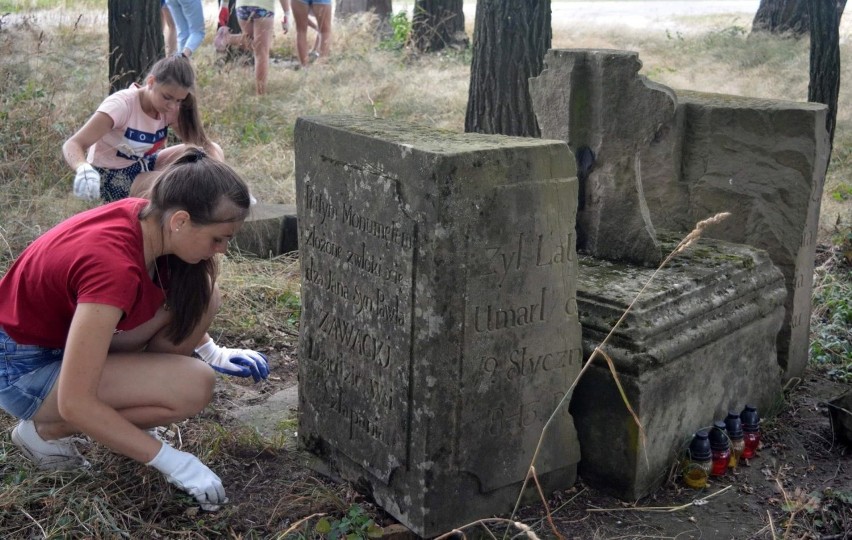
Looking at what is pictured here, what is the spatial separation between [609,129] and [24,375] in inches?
85.8

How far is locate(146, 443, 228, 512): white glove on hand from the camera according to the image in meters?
2.76

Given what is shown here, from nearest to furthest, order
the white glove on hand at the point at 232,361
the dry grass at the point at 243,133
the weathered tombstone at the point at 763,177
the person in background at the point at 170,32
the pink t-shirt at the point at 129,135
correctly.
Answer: the dry grass at the point at 243,133 → the white glove on hand at the point at 232,361 → the weathered tombstone at the point at 763,177 → the pink t-shirt at the point at 129,135 → the person in background at the point at 170,32

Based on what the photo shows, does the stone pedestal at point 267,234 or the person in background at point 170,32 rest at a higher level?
the person in background at point 170,32

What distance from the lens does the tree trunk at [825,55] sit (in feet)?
19.3

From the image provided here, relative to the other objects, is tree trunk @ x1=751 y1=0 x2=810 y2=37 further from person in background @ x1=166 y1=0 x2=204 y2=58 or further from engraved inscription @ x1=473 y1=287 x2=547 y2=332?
engraved inscription @ x1=473 y1=287 x2=547 y2=332

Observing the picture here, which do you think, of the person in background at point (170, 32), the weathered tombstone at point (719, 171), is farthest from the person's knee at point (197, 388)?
the person in background at point (170, 32)

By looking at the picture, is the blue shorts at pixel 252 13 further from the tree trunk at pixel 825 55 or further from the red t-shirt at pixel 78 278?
the red t-shirt at pixel 78 278

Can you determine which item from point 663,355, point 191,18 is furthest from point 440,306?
point 191,18

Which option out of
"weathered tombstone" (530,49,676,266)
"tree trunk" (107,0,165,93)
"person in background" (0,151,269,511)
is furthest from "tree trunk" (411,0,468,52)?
"person in background" (0,151,269,511)

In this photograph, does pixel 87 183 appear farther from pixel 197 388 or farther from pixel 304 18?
pixel 304 18

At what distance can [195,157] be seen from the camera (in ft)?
9.11

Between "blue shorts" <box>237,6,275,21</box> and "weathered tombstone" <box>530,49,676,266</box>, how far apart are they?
5.95m

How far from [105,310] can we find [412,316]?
2.71ft

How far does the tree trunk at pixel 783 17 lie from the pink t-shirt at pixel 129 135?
9.54 meters
